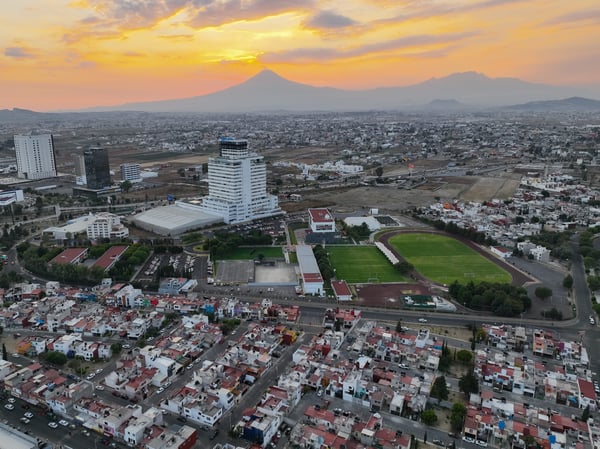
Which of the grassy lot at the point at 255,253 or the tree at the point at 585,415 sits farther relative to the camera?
the grassy lot at the point at 255,253

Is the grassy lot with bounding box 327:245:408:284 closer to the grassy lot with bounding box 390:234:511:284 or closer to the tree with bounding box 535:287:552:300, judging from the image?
the grassy lot with bounding box 390:234:511:284

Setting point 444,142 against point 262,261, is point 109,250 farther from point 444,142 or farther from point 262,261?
point 444,142

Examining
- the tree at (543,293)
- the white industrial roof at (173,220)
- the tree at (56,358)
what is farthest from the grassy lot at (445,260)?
the tree at (56,358)

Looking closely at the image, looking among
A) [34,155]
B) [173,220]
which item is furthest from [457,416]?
[34,155]

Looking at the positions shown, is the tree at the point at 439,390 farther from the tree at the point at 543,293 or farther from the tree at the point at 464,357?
the tree at the point at 543,293

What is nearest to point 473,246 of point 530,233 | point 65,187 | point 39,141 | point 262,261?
point 530,233

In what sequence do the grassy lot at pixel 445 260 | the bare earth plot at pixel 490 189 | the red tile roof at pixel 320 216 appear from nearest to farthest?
1. the grassy lot at pixel 445 260
2. the red tile roof at pixel 320 216
3. the bare earth plot at pixel 490 189
